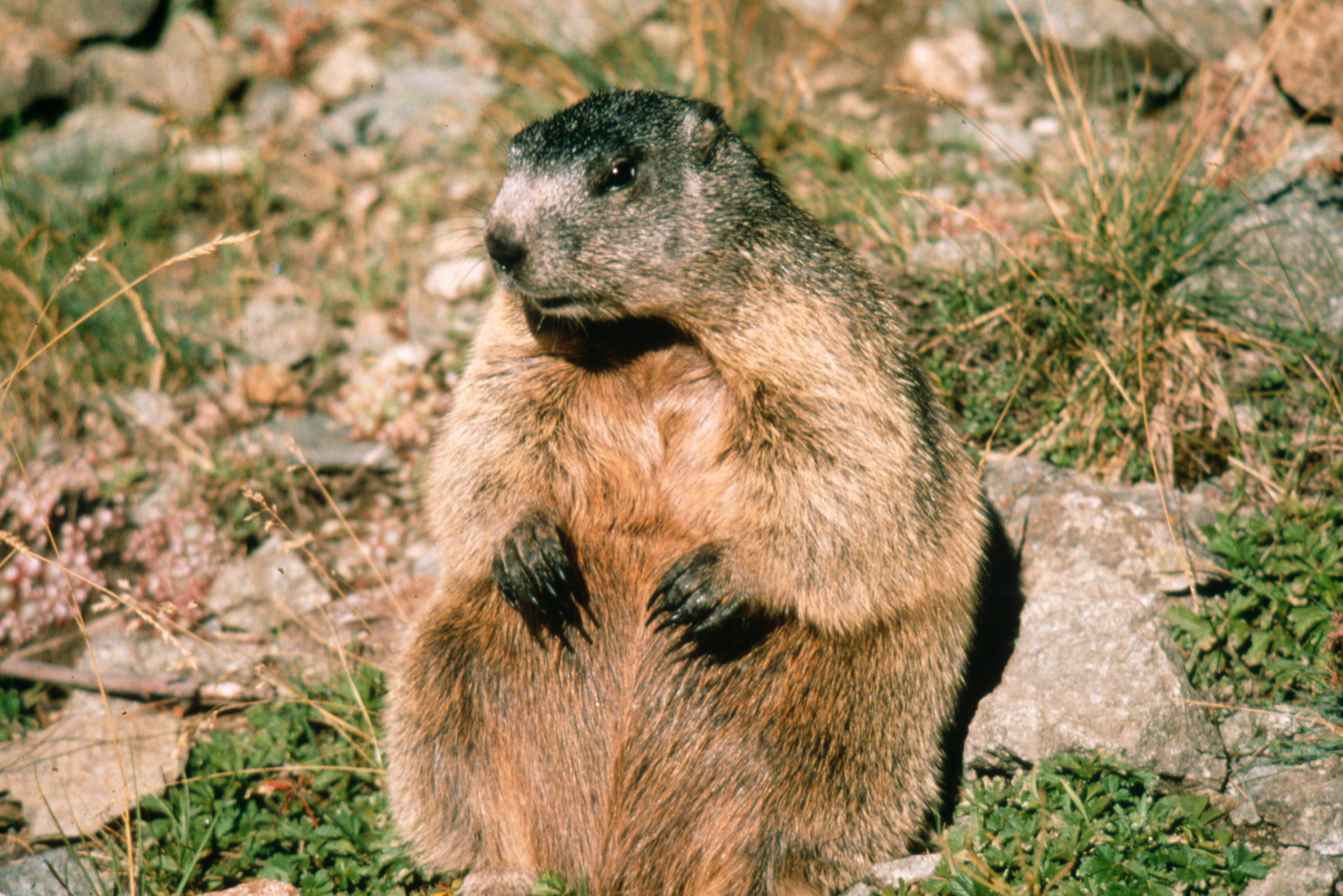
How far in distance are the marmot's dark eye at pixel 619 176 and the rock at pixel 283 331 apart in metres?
3.21

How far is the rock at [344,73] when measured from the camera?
24.4 ft

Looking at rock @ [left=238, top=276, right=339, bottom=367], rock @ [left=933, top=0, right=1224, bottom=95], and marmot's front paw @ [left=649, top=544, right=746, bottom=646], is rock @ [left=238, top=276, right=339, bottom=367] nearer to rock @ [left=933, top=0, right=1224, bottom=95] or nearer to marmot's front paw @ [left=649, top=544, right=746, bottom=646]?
marmot's front paw @ [left=649, top=544, right=746, bottom=646]

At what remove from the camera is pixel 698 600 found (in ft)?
10.5

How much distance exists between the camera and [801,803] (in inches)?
127

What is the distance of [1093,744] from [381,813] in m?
2.69

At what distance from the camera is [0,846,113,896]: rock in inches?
138

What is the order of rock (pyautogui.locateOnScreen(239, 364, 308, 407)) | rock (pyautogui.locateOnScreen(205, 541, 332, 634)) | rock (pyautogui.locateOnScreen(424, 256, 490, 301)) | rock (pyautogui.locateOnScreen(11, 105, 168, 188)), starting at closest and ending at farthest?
rock (pyautogui.locateOnScreen(205, 541, 332, 634))
rock (pyautogui.locateOnScreen(239, 364, 308, 407))
rock (pyautogui.locateOnScreen(424, 256, 490, 301))
rock (pyautogui.locateOnScreen(11, 105, 168, 188))

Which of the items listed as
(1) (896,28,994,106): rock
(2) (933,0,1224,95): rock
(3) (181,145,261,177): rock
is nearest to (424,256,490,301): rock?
(3) (181,145,261,177): rock

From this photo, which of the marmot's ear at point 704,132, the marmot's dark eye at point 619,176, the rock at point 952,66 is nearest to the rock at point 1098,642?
the marmot's ear at point 704,132

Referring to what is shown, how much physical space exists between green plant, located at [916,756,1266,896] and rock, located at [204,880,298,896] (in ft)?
7.13

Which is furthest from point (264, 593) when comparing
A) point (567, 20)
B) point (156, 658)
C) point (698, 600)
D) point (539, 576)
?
point (567, 20)

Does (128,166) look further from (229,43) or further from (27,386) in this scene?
(27,386)

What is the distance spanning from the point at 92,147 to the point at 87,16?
115cm

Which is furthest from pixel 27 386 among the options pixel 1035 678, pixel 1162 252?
pixel 1162 252
